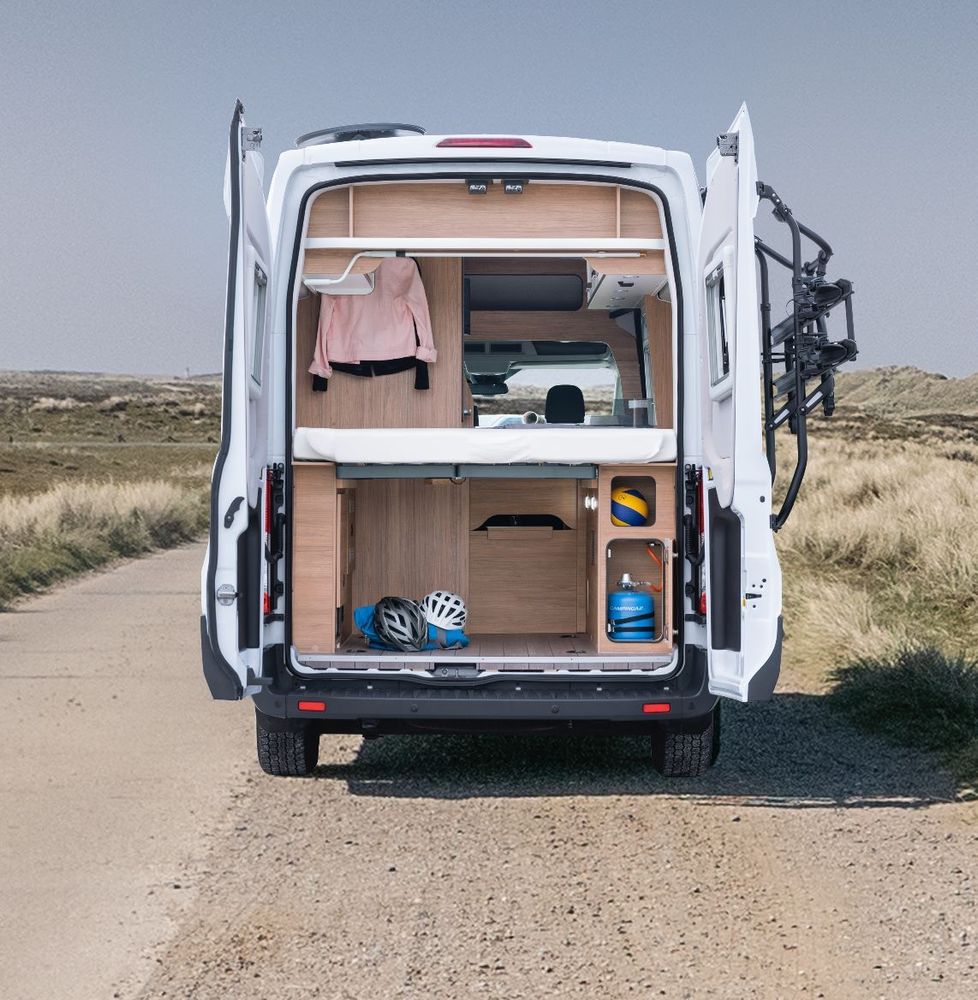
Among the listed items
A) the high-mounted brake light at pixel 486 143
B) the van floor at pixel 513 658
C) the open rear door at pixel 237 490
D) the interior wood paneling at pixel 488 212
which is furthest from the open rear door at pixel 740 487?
the open rear door at pixel 237 490

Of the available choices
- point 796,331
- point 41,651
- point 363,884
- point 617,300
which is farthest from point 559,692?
point 41,651

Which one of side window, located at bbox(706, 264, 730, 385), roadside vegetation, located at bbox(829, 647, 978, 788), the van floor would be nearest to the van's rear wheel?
the van floor

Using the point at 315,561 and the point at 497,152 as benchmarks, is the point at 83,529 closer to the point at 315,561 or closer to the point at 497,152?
the point at 315,561

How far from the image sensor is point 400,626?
7.12 m

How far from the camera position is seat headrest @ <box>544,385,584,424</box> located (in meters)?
8.48

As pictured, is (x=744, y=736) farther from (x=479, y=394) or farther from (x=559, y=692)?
(x=479, y=394)

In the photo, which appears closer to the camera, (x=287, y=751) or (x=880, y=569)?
(x=287, y=751)

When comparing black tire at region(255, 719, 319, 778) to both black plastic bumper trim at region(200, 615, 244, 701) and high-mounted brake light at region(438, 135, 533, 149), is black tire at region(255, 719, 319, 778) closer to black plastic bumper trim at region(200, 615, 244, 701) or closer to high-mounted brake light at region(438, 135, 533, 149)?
black plastic bumper trim at region(200, 615, 244, 701)

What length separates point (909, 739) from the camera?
7.40 meters

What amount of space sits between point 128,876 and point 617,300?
472 centimetres

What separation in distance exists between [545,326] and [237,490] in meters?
3.83

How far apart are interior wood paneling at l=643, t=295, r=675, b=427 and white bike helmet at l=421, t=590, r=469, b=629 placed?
1.54m

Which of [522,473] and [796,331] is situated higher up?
[796,331]

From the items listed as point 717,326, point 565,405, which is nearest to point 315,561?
point 717,326
